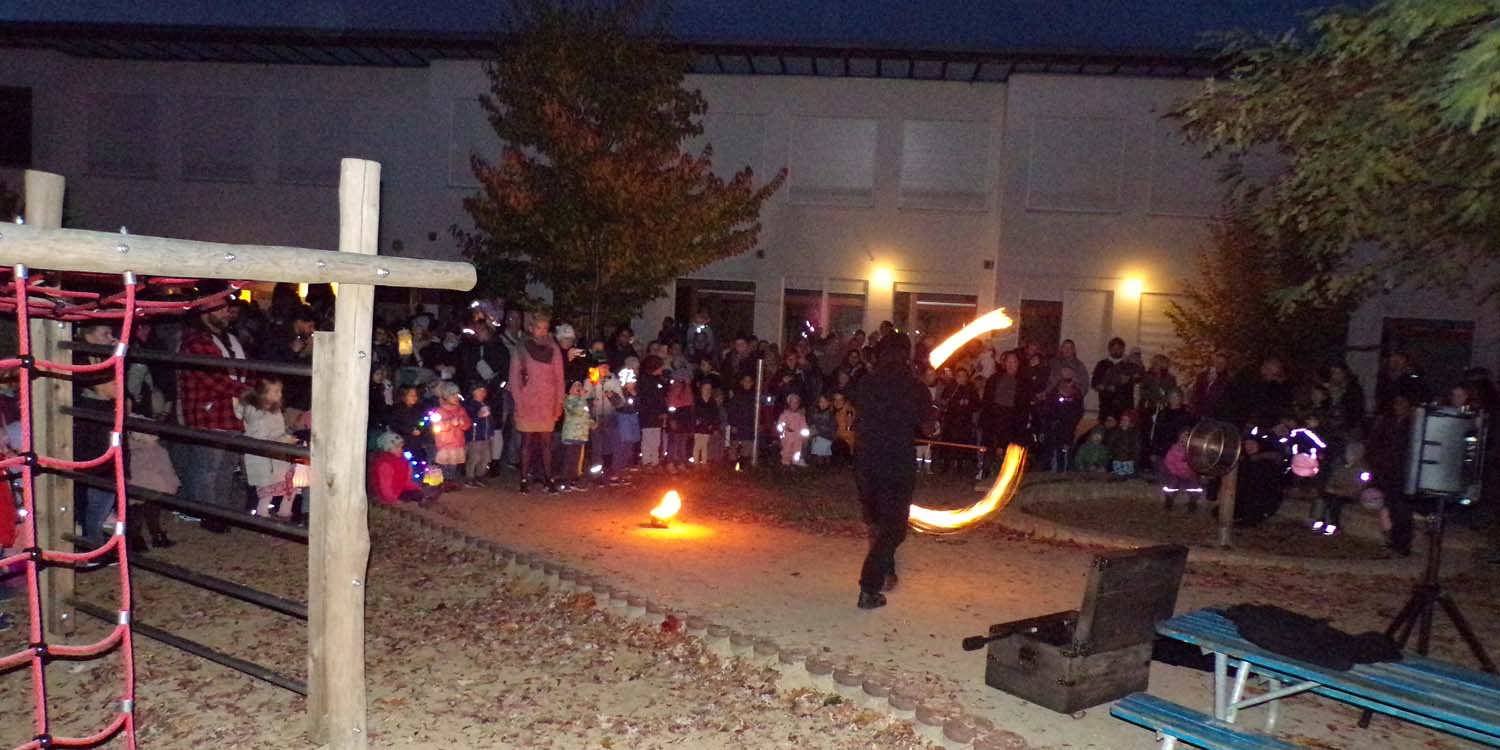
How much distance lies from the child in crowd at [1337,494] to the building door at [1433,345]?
11.9 m

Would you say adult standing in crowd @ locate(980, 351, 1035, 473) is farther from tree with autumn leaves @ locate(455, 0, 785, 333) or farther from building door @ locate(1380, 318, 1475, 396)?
building door @ locate(1380, 318, 1475, 396)

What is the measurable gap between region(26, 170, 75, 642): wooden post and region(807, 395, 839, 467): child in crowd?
9.64 metres

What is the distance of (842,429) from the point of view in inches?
598

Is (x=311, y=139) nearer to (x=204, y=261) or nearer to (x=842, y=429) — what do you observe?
(x=842, y=429)

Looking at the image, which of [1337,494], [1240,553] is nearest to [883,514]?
[1240,553]

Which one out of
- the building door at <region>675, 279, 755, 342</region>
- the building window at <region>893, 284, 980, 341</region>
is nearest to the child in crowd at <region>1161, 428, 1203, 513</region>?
the building window at <region>893, 284, 980, 341</region>

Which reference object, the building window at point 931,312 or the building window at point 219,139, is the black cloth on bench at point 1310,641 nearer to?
the building window at point 931,312

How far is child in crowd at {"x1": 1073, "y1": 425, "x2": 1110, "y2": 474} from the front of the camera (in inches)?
583

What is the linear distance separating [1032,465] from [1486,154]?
30.8ft

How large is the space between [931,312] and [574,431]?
13072 mm

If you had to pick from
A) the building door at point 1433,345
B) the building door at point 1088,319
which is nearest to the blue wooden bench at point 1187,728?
the building door at point 1088,319

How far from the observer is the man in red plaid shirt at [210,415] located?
9.20 m

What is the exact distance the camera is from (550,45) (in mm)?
15805

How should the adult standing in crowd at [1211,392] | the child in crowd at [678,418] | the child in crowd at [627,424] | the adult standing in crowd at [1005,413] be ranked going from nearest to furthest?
the adult standing in crowd at [1211,392] → the child in crowd at [627,424] → the child in crowd at [678,418] → the adult standing in crowd at [1005,413]
